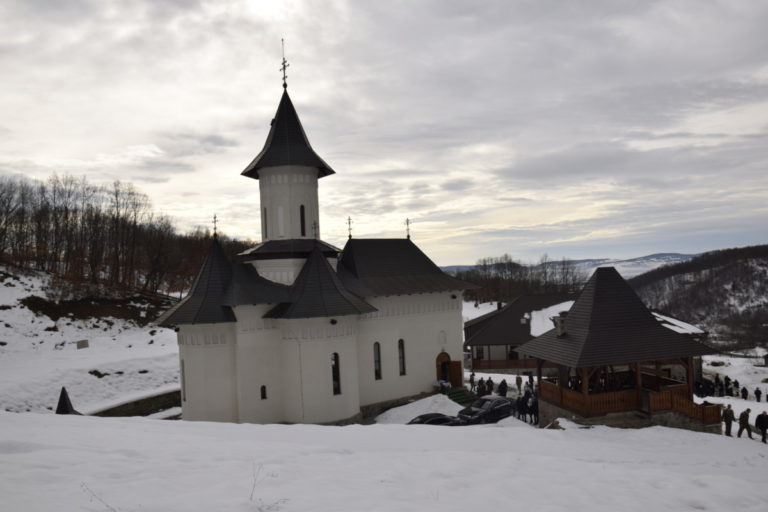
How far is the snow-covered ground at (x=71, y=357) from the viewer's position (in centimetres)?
2248

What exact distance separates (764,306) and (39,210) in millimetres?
122040

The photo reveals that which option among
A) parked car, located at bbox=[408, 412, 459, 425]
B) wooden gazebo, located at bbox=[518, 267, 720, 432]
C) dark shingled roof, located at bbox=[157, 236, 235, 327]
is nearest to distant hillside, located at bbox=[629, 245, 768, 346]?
wooden gazebo, located at bbox=[518, 267, 720, 432]

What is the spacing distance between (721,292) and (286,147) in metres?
119

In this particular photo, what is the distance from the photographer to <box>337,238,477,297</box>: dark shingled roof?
22016 millimetres

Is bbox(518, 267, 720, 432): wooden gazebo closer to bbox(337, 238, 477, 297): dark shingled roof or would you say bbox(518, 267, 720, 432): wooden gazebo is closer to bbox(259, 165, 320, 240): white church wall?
bbox(337, 238, 477, 297): dark shingled roof

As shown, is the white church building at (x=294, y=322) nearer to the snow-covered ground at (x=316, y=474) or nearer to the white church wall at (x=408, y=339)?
the white church wall at (x=408, y=339)

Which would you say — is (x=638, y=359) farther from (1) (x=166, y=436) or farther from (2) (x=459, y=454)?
(1) (x=166, y=436)

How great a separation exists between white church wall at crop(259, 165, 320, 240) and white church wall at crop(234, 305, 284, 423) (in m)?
3.99

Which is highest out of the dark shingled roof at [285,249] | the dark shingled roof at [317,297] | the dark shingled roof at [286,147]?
the dark shingled roof at [286,147]

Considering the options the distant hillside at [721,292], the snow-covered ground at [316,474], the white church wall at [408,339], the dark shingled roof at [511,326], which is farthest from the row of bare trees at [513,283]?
the snow-covered ground at [316,474]

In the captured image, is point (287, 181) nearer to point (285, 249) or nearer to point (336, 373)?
point (285, 249)

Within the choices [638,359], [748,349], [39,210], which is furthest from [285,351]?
[748,349]

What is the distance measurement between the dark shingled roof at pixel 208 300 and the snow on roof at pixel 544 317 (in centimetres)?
2224

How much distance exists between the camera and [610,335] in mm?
15461
